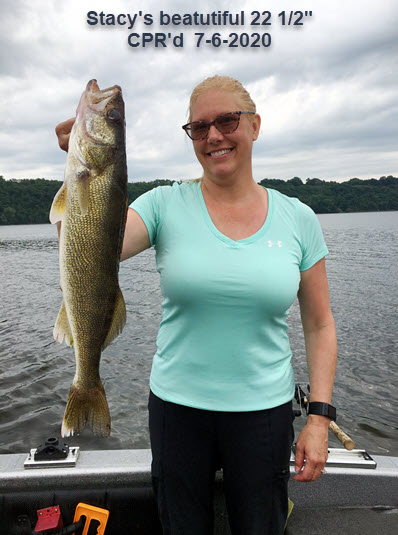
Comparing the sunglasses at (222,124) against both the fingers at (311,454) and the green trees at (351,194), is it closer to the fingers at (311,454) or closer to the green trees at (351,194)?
the fingers at (311,454)

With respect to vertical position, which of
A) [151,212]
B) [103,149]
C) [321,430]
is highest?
[103,149]

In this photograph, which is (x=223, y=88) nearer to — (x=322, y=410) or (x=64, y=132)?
(x=64, y=132)

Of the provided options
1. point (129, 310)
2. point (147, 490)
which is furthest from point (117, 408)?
point (129, 310)

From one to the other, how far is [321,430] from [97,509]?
5.19 feet

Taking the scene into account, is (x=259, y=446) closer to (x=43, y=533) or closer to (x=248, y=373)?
(x=248, y=373)

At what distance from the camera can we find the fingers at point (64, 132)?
2.01 metres

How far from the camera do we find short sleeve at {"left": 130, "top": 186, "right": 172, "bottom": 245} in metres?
2.05

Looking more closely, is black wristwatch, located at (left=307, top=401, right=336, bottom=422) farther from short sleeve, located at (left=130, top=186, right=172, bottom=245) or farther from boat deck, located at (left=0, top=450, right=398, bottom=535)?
short sleeve, located at (left=130, top=186, right=172, bottom=245)

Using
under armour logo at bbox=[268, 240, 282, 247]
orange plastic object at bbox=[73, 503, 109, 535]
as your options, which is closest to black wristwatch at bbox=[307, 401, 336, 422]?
under armour logo at bbox=[268, 240, 282, 247]

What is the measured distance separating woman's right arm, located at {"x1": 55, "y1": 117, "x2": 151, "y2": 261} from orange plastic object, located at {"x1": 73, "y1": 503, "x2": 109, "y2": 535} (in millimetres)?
1774

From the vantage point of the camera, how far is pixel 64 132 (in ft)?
6.68

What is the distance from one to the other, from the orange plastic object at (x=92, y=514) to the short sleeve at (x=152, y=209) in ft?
6.05

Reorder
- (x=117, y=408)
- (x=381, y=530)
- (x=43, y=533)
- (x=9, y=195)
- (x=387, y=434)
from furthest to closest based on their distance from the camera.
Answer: (x=9, y=195) → (x=117, y=408) → (x=387, y=434) → (x=381, y=530) → (x=43, y=533)

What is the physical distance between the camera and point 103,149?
2.03 meters
